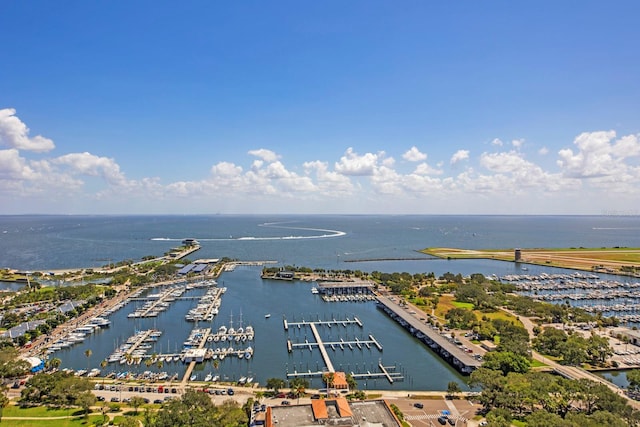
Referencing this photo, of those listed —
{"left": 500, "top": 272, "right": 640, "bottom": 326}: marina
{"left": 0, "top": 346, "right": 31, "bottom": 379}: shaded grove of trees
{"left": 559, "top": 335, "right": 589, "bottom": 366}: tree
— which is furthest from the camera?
Result: {"left": 500, "top": 272, "right": 640, "bottom": 326}: marina

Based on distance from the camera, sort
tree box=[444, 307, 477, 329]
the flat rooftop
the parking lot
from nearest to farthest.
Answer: the flat rooftop, the parking lot, tree box=[444, 307, 477, 329]

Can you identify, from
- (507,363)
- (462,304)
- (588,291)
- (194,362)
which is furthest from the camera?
(588,291)

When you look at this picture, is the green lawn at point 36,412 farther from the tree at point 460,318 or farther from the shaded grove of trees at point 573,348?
the shaded grove of trees at point 573,348

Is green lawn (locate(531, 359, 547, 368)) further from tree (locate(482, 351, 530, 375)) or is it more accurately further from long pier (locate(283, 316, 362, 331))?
long pier (locate(283, 316, 362, 331))

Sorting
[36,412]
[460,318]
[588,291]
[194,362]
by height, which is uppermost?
[460,318]

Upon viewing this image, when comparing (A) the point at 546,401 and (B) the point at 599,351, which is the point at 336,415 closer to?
(A) the point at 546,401

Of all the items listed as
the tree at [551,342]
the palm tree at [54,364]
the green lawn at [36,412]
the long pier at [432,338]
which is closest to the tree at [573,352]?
the tree at [551,342]

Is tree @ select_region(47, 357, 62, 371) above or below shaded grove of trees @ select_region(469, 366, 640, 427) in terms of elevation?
below

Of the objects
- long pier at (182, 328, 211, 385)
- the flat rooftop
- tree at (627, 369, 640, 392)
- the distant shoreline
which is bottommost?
long pier at (182, 328, 211, 385)

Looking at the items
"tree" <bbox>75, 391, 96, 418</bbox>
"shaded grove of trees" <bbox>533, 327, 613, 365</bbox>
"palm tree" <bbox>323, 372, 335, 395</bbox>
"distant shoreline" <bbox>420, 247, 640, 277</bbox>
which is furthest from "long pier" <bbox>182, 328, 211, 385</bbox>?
"distant shoreline" <bbox>420, 247, 640, 277</bbox>

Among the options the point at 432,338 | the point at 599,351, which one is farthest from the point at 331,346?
the point at 599,351
